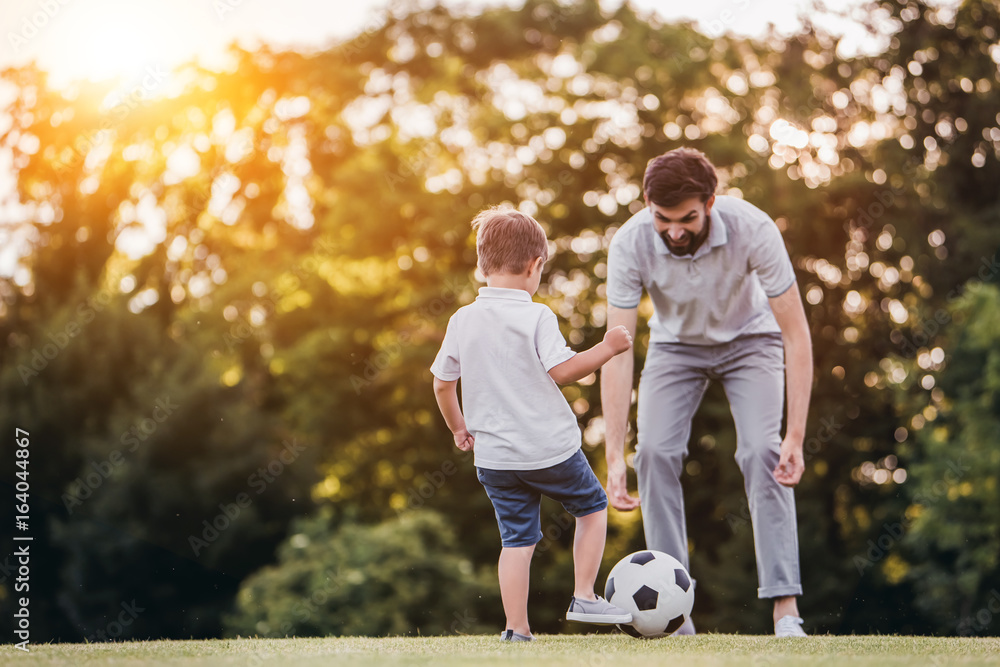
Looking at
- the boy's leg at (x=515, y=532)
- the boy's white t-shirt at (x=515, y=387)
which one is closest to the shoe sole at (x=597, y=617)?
the boy's leg at (x=515, y=532)

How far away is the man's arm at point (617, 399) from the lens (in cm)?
443

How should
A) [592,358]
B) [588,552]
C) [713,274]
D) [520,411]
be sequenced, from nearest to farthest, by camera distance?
1. [592,358]
2. [520,411]
3. [588,552]
4. [713,274]

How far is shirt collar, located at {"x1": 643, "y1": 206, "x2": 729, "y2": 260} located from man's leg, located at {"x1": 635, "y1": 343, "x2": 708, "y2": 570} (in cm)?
50

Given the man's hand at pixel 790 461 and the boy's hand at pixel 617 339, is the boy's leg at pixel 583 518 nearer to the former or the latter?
the boy's hand at pixel 617 339

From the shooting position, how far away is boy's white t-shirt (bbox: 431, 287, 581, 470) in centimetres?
381

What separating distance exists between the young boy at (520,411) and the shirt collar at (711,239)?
31.2 inches

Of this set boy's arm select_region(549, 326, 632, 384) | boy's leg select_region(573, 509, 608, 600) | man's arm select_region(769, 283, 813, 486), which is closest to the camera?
boy's arm select_region(549, 326, 632, 384)

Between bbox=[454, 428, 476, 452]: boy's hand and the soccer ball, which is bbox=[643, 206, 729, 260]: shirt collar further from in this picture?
the soccer ball

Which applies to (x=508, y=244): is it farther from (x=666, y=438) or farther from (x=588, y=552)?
(x=666, y=438)

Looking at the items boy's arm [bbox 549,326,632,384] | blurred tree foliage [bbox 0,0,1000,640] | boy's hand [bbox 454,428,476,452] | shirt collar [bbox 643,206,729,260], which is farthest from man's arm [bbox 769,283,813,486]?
blurred tree foliage [bbox 0,0,1000,640]

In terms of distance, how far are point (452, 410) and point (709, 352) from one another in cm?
136

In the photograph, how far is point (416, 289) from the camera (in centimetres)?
1800

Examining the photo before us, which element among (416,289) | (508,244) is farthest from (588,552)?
(416,289)

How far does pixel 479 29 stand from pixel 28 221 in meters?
8.66
